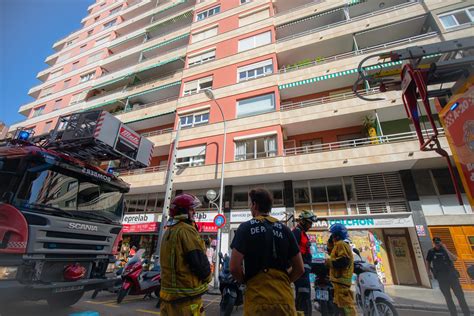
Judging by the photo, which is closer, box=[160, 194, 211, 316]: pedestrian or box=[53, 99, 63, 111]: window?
box=[160, 194, 211, 316]: pedestrian

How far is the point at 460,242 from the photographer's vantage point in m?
9.88

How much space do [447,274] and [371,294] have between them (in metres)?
3.49

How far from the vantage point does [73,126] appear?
5.83 meters

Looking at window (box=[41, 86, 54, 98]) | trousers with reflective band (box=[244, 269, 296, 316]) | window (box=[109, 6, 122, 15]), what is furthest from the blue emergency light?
window (box=[109, 6, 122, 15])

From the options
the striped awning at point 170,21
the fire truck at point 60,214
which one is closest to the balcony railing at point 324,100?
the fire truck at point 60,214

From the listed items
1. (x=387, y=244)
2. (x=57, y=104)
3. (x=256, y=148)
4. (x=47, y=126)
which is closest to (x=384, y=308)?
(x=387, y=244)

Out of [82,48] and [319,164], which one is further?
[82,48]

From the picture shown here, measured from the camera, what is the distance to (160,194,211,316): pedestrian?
2158 mm

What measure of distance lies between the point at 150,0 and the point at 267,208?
32980 mm

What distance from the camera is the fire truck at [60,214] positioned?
12.0ft

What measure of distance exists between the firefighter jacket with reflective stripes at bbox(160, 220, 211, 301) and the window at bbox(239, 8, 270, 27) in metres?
19.0

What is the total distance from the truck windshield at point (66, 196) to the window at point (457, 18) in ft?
56.8

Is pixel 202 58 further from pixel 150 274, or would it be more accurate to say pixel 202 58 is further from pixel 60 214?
pixel 60 214

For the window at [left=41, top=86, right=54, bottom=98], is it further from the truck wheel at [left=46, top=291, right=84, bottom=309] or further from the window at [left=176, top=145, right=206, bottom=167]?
the truck wheel at [left=46, top=291, right=84, bottom=309]
